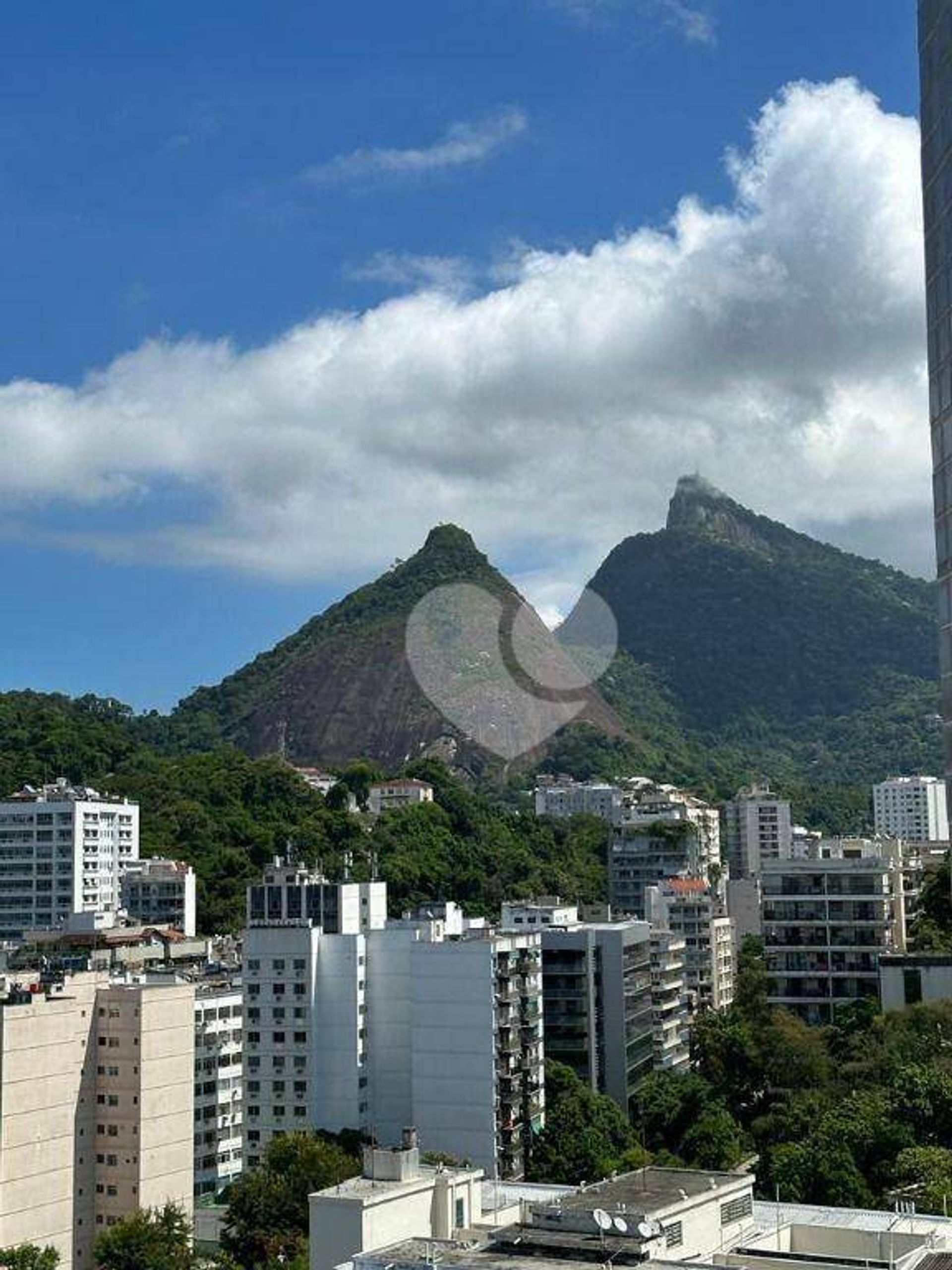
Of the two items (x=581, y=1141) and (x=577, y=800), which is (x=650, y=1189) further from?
(x=577, y=800)

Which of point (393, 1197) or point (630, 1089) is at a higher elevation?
point (393, 1197)

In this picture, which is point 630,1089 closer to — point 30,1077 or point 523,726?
point 30,1077

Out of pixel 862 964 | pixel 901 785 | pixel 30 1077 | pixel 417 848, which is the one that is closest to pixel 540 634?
pixel 901 785

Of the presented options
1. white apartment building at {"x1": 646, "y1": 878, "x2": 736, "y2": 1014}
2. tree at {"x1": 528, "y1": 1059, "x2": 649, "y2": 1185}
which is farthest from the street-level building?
white apartment building at {"x1": 646, "y1": 878, "x2": 736, "y2": 1014}

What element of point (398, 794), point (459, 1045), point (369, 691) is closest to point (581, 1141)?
point (459, 1045)

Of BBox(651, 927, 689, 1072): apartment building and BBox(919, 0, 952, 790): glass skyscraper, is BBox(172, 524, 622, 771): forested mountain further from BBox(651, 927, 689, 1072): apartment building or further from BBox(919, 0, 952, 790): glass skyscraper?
BBox(919, 0, 952, 790): glass skyscraper

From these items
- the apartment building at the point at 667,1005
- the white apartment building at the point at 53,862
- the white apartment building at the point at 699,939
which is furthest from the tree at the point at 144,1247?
the white apartment building at the point at 53,862

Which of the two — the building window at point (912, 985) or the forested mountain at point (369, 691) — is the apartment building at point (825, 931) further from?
the forested mountain at point (369, 691)
